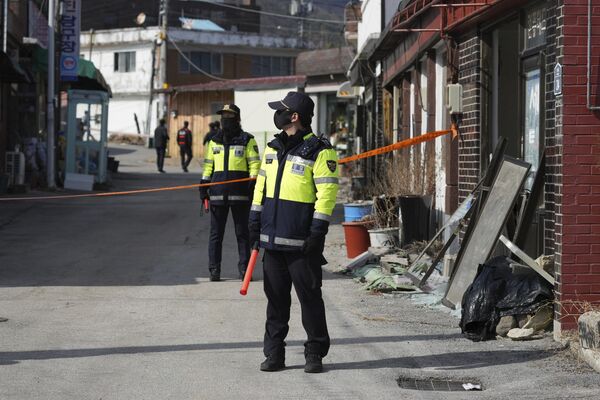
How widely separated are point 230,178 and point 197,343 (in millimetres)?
4032

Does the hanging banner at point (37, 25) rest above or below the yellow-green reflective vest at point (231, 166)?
above

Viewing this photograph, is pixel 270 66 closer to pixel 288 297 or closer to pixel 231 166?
pixel 231 166

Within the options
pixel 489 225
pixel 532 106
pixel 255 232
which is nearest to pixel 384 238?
pixel 532 106

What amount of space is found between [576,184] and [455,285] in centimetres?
212

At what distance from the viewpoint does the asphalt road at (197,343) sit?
696cm

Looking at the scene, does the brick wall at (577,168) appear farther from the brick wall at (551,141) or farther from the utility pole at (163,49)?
the utility pole at (163,49)

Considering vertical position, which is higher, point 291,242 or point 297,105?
point 297,105

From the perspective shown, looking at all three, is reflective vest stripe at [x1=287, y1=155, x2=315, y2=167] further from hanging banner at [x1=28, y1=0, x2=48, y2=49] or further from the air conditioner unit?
hanging banner at [x1=28, y1=0, x2=48, y2=49]

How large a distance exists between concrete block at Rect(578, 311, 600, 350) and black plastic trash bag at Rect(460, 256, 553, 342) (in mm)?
950

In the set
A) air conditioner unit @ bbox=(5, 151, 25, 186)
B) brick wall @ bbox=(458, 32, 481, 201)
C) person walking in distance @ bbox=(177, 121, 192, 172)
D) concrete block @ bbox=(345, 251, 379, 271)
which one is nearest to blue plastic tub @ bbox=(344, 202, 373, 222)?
concrete block @ bbox=(345, 251, 379, 271)

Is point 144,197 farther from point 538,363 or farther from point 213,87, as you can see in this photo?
point 213,87

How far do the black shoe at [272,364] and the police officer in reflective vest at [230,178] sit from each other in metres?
4.72

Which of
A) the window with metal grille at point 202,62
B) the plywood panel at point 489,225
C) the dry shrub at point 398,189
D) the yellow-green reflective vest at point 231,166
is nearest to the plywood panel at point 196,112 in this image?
the window with metal grille at point 202,62

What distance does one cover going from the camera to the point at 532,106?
1047cm
